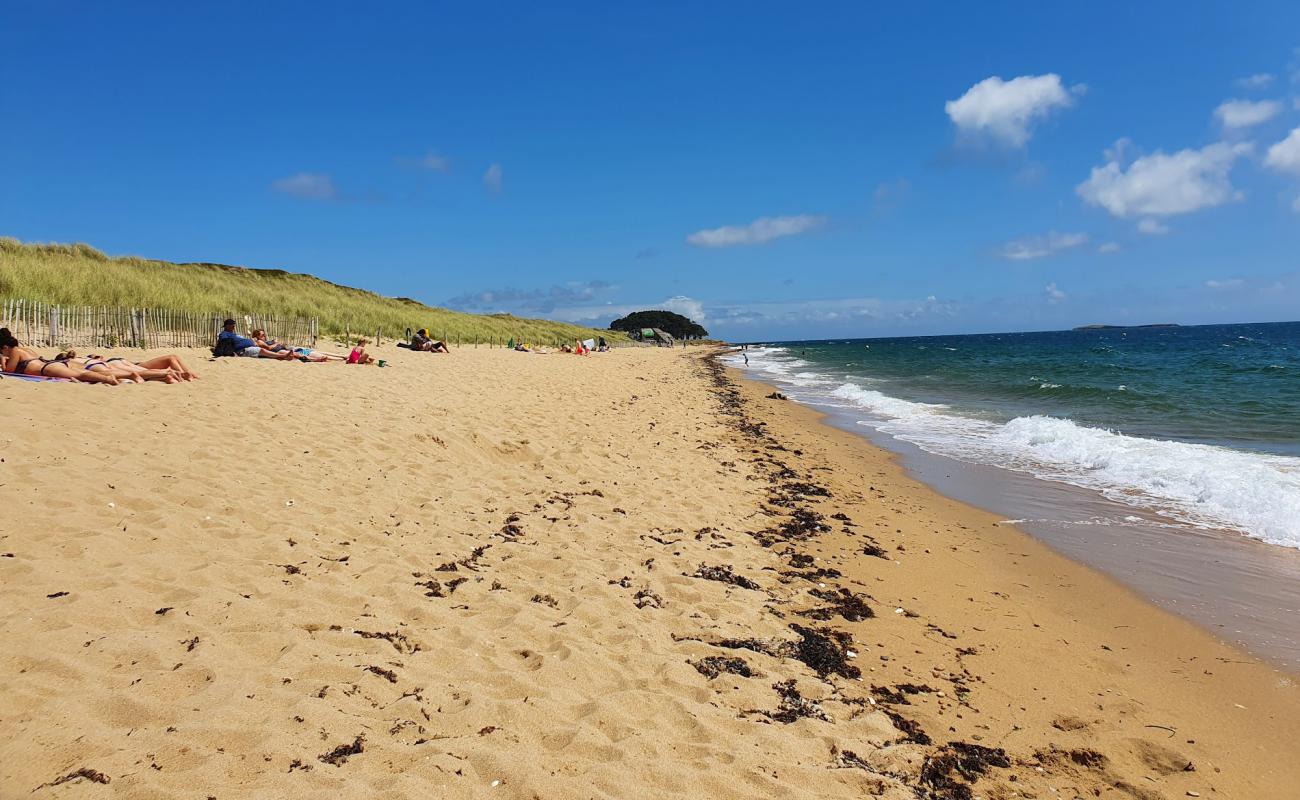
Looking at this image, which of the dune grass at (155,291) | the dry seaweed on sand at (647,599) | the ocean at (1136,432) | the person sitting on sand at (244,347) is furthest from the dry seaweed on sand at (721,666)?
the dune grass at (155,291)

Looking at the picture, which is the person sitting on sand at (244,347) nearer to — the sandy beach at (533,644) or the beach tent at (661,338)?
the sandy beach at (533,644)

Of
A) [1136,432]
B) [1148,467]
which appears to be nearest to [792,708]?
[1148,467]

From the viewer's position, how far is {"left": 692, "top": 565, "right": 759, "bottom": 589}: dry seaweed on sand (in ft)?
15.7

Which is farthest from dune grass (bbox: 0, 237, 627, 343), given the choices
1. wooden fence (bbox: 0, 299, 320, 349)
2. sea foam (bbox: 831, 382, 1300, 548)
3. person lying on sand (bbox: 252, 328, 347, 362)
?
sea foam (bbox: 831, 382, 1300, 548)

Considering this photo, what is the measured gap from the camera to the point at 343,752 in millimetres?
2473

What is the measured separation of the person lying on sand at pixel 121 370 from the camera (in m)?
8.29

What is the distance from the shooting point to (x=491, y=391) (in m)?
13.1

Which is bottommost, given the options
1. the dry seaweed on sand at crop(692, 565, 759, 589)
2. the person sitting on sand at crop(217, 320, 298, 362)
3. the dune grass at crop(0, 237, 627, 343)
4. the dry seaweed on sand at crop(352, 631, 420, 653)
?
the dry seaweed on sand at crop(692, 565, 759, 589)

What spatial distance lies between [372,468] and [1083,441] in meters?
11.0

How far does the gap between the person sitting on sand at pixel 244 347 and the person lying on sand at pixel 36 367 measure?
514cm

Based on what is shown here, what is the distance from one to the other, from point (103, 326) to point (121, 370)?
685 centimetres

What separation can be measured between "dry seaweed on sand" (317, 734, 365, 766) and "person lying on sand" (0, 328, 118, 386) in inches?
322

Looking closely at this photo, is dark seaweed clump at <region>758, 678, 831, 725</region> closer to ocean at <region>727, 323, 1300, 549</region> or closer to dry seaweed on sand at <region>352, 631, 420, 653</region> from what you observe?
dry seaweed on sand at <region>352, 631, 420, 653</region>

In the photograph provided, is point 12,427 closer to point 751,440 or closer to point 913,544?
point 913,544
